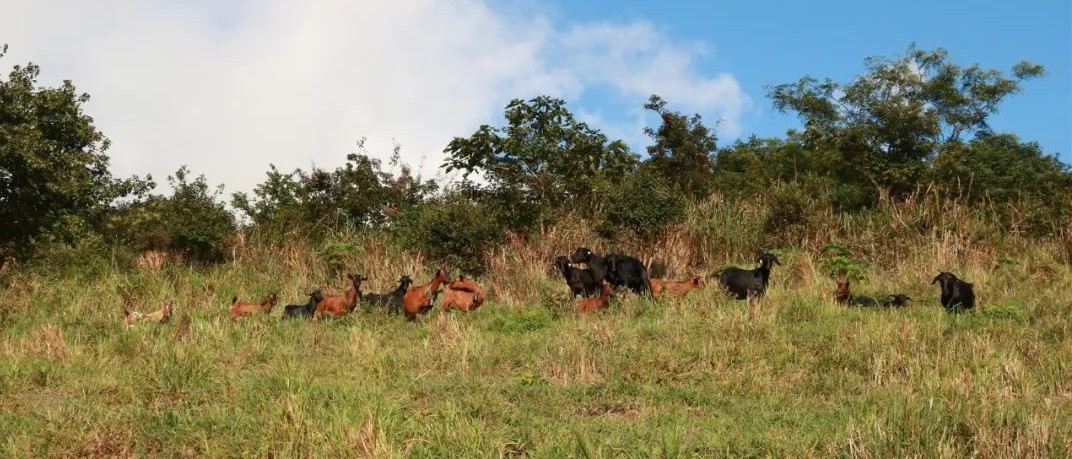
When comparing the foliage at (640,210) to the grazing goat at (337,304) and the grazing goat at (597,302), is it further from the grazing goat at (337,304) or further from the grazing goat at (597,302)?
the grazing goat at (337,304)

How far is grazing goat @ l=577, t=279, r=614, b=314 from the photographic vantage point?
1059 cm

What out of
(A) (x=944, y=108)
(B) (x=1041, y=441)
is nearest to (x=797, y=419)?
(B) (x=1041, y=441)

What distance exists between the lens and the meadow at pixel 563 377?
4926 millimetres

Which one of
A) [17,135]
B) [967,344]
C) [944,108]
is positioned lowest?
[967,344]

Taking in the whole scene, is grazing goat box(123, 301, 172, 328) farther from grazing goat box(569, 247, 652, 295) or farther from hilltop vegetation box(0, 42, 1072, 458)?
grazing goat box(569, 247, 652, 295)

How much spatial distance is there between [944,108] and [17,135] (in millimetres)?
31497

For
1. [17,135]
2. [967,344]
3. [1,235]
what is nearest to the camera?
[967,344]

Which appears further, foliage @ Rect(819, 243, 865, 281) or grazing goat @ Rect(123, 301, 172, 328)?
foliage @ Rect(819, 243, 865, 281)

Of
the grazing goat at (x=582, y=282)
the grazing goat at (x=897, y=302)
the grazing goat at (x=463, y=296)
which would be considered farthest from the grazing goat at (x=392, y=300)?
the grazing goat at (x=897, y=302)

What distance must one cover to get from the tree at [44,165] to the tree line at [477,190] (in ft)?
0.09

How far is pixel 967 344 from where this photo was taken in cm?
766

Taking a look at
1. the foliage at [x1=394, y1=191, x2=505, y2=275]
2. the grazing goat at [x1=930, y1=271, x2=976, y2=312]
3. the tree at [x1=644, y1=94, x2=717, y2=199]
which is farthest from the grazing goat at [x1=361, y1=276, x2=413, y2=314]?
the tree at [x1=644, y1=94, x2=717, y2=199]

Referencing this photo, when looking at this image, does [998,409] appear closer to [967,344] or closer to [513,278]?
[967,344]

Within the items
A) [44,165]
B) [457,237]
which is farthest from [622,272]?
[44,165]
